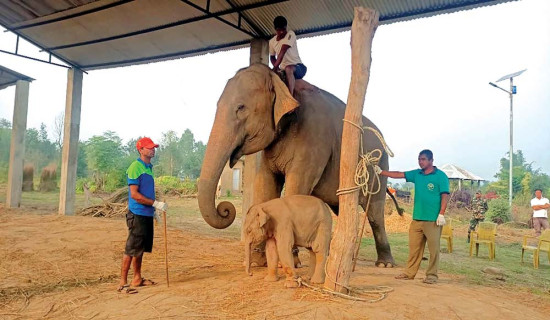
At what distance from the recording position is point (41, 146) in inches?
1164

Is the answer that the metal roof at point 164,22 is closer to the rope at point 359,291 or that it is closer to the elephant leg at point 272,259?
the elephant leg at point 272,259

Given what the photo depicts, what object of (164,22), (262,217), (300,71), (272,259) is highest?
(164,22)

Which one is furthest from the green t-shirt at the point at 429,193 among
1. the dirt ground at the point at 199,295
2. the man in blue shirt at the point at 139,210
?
the man in blue shirt at the point at 139,210

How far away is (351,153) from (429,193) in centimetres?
164

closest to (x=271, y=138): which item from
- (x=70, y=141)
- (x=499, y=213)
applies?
(x=70, y=141)

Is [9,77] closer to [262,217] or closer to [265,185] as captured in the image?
[265,185]

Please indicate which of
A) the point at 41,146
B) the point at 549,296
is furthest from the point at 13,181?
the point at 41,146

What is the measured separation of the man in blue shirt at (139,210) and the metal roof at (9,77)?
1095 centimetres

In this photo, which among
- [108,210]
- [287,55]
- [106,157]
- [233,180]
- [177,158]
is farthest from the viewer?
[177,158]

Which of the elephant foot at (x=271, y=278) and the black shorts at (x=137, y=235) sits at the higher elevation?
the black shorts at (x=137, y=235)

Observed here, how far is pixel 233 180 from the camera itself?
3469 cm

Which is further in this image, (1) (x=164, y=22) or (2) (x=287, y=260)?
(1) (x=164, y=22)

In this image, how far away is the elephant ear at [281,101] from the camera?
5.14m

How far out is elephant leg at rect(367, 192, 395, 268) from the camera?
6922mm
